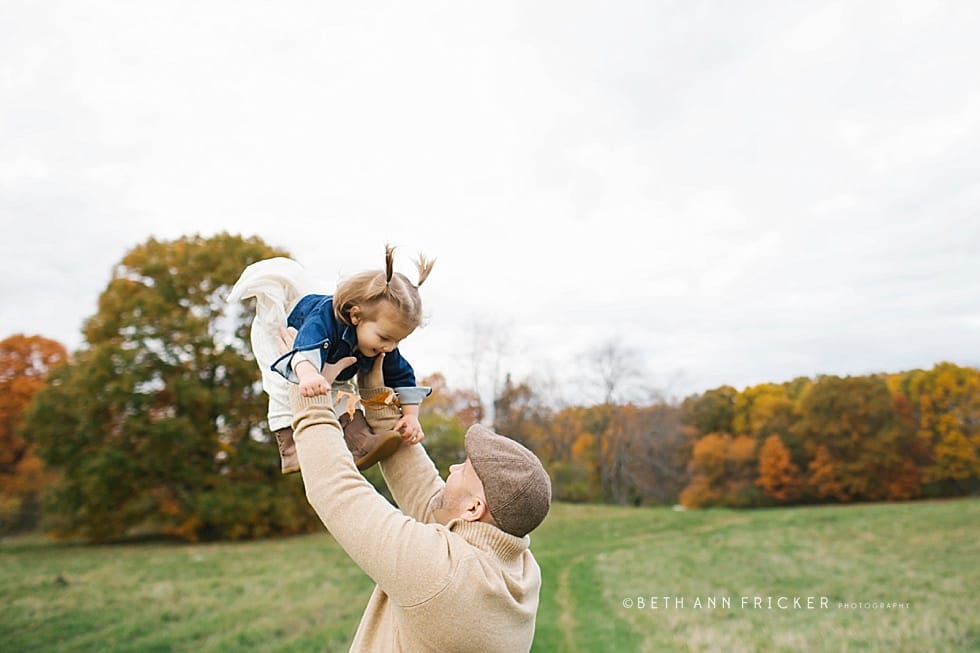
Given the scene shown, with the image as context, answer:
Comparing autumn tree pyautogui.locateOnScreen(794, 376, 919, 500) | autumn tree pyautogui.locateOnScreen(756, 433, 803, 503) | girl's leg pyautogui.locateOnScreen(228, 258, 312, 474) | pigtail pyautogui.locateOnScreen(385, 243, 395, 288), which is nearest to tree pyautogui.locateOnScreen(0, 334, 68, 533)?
girl's leg pyautogui.locateOnScreen(228, 258, 312, 474)

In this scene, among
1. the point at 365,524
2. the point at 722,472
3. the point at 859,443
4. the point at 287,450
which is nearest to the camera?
the point at 365,524

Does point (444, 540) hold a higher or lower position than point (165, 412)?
lower

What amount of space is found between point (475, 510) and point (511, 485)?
15 centimetres

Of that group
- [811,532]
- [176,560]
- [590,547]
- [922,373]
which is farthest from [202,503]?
[922,373]

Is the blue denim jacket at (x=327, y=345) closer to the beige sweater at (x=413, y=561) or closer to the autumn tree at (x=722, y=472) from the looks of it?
the beige sweater at (x=413, y=561)

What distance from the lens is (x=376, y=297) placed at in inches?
92.0

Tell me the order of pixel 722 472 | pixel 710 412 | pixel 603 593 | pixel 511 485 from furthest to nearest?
pixel 710 412 < pixel 722 472 < pixel 603 593 < pixel 511 485

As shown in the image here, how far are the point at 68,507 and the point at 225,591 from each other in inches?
375

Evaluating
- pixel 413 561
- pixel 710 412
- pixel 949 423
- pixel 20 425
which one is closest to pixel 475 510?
pixel 413 561

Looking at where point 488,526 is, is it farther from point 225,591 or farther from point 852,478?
point 852,478

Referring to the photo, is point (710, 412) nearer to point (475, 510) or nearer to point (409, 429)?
point (409, 429)

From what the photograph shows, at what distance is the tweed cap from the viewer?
2023mm

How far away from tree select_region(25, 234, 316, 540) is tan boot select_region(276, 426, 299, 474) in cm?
1851

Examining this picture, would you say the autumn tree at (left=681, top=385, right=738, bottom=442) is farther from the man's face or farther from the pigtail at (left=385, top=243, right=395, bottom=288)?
the pigtail at (left=385, top=243, right=395, bottom=288)
